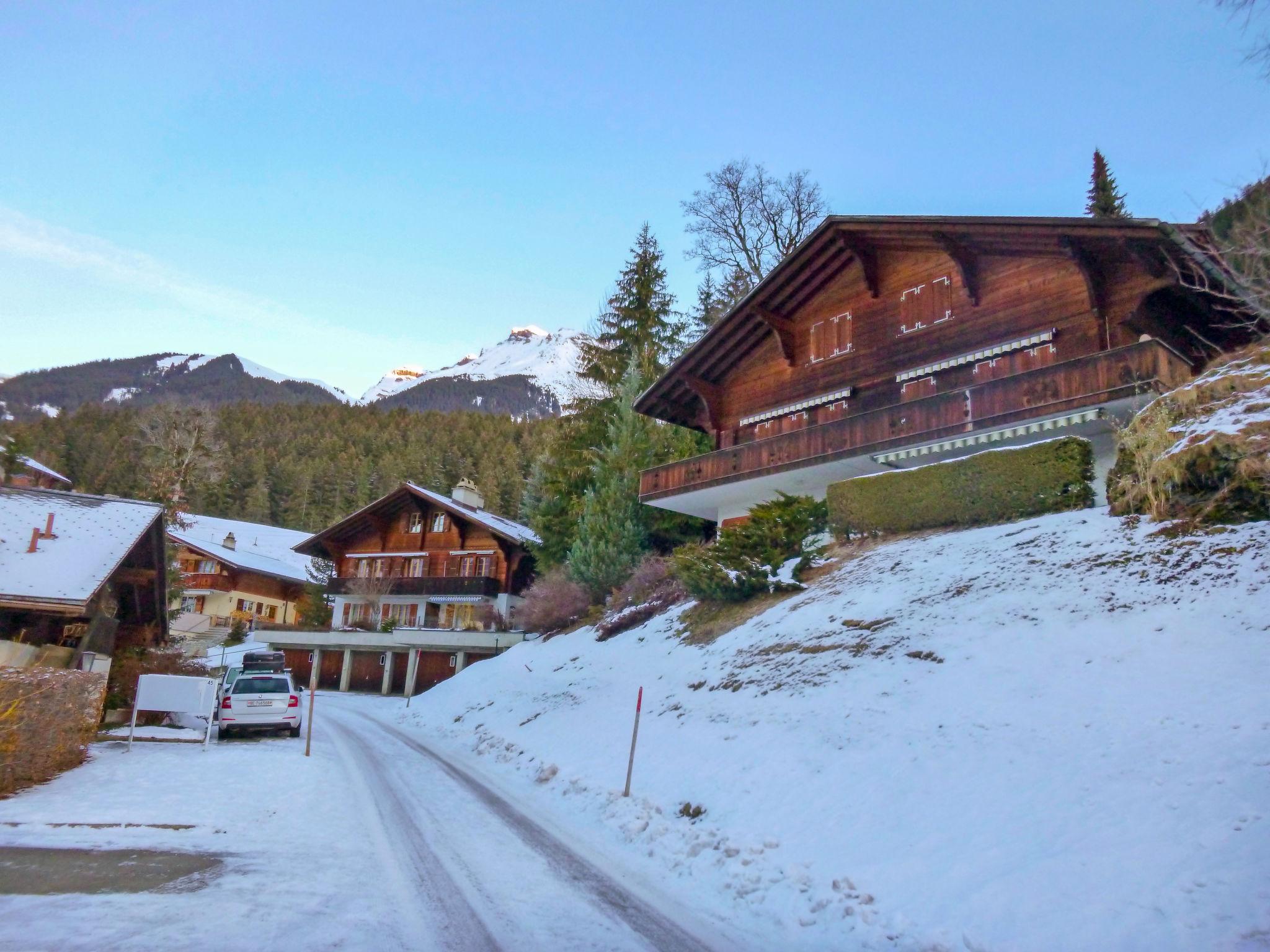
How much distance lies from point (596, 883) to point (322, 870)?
98.7 inches

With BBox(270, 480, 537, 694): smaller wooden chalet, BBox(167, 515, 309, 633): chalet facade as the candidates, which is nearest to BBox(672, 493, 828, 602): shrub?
BBox(270, 480, 537, 694): smaller wooden chalet

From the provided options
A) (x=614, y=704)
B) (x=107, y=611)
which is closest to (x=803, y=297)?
(x=614, y=704)

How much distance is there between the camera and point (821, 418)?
27.8 meters

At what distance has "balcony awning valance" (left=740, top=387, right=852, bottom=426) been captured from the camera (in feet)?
88.3

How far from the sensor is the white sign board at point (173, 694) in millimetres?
14719

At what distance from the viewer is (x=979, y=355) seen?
23.0 metres

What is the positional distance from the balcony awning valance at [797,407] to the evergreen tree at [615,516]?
472cm

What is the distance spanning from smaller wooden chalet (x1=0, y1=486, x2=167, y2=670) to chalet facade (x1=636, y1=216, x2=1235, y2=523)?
16741 mm

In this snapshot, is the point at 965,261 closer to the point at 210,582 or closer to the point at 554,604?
the point at 554,604

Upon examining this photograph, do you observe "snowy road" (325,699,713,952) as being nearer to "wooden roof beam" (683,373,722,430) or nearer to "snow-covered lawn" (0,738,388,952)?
"snow-covered lawn" (0,738,388,952)

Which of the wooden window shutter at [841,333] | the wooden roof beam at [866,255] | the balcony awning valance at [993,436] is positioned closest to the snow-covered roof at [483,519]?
the wooden window shutter at [841,333]

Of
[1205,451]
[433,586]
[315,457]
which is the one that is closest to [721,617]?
[1205,451]

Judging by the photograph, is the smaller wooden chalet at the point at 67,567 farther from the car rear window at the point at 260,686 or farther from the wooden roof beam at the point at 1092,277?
the wooden roof beam at the point at 1092,277

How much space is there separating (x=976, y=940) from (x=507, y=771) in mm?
11089
